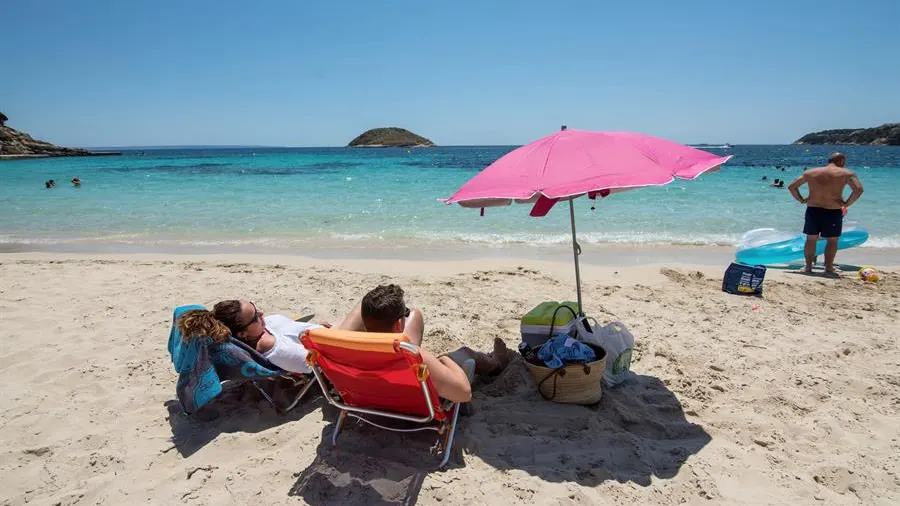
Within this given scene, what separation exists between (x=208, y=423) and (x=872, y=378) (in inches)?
179

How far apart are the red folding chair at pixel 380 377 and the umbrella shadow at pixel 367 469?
82mm

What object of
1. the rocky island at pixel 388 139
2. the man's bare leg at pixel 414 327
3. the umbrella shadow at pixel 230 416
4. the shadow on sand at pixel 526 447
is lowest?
the umbrella shadow at pixel 230 416

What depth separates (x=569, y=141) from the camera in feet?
10.8

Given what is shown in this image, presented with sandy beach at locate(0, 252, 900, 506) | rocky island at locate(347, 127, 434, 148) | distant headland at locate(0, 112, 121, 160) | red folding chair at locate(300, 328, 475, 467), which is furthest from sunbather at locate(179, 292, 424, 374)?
rocky island at locate(347, 127, 434, 148)

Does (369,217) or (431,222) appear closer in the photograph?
(431,222)

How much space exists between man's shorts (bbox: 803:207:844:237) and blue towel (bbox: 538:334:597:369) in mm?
5512

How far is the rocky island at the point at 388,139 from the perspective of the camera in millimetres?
100500

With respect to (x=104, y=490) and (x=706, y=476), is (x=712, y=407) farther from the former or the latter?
(x=104, y=490)

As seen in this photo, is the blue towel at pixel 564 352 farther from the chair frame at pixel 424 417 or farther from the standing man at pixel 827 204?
the standing man at pixel 827 204

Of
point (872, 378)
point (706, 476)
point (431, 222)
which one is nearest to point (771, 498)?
point (706, 476)

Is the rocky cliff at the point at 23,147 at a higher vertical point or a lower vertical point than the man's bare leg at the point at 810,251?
higher

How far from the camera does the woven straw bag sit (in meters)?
3.30

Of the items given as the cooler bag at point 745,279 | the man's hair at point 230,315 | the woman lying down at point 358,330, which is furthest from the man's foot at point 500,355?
the cooler bag at point 745,279

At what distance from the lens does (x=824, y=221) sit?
712 cm
